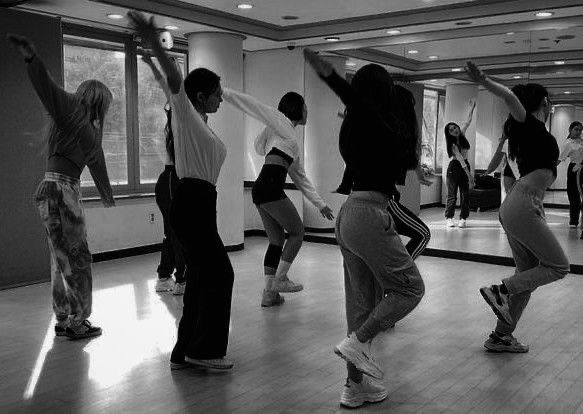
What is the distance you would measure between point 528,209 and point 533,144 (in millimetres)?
351

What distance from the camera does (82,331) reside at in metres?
3.72

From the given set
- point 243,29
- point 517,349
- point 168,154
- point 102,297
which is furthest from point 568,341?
point 243,29

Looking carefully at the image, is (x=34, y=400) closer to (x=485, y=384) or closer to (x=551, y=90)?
(x=485, y=384)

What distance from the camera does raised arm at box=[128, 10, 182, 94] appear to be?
245 cm

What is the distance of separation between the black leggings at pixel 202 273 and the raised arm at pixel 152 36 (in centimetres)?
54

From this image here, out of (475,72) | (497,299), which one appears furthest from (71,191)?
(497,299)

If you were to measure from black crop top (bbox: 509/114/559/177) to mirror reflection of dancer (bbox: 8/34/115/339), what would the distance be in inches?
91.9

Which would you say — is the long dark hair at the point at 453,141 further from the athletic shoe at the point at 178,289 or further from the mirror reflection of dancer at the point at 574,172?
the athletic shoe at the point at 178,289

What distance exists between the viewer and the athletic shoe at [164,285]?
195 inches

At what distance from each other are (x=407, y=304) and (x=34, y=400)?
1746 millimetres

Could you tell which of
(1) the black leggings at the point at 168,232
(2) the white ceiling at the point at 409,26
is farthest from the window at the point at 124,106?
(1) the black leggings at the point at 168,232

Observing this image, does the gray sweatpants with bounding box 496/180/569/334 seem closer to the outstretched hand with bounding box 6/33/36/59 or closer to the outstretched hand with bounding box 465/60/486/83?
the outstretched hand with bounding box 465/60/486/83

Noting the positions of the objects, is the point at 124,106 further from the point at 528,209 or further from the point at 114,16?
the point at 528,209

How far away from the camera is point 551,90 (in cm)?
665
